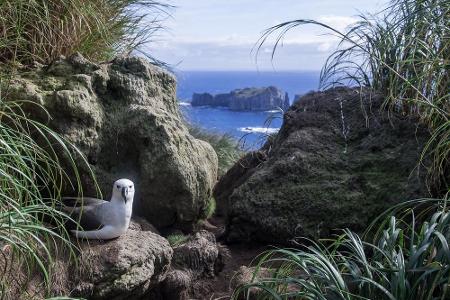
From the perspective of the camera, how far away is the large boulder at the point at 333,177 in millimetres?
4410

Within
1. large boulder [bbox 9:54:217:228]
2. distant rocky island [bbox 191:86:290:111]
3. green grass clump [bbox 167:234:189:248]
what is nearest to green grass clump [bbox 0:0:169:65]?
large boulder [bbox 9:54:217:228]

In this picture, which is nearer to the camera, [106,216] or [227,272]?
[106,216]

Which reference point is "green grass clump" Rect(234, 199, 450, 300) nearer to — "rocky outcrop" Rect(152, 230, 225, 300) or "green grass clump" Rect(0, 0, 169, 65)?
"rocky outcrop" Rect(152, 230, 225, 300)

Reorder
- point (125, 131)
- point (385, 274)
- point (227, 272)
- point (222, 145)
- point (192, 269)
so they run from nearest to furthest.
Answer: point (385, 274) → point (192, 269) → point (227, 272) → point (125, 131) → point (222, 145)

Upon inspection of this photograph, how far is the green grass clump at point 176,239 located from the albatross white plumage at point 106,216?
68cm

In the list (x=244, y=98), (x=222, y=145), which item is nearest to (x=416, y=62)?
(x=222, y=145)

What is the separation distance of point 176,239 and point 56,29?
1.62 m

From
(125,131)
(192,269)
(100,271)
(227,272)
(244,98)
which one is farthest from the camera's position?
(244,98)

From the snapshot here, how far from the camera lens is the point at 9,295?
337cm

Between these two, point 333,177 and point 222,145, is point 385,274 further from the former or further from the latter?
point 222,145

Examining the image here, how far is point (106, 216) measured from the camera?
388cm

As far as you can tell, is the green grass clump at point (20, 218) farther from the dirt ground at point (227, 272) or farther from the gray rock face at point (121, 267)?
the dirt ground at point (227, 272)


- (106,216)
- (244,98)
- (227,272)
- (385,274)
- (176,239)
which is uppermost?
(244,98)

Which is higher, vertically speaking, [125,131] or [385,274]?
[125,131]
